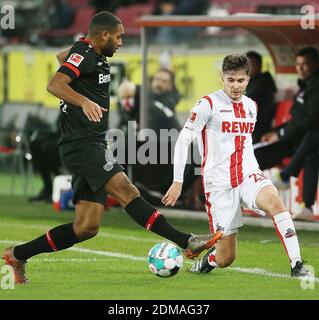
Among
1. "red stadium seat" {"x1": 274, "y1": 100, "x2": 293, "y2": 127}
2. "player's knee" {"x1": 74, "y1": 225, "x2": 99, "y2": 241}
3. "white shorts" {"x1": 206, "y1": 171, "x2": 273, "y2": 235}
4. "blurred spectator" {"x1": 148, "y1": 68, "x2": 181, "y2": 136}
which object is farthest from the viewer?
"blurred spectator" {"x1": 148, "y1": 68, "x2": 181, "y2": 136}

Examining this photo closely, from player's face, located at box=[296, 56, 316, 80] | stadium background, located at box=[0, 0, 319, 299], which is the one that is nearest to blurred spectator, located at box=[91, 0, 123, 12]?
stadium background, located at box=[0, 0, 319, 299]

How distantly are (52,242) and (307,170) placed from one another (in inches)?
215

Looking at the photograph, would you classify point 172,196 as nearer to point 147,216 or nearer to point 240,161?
point 147,216

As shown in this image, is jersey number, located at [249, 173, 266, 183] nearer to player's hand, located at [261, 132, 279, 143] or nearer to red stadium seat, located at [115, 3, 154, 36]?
player's hand, located at [261, 132, 279, 143]

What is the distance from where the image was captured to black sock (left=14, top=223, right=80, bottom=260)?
9906 mm

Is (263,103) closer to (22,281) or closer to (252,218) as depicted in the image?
(252,218)

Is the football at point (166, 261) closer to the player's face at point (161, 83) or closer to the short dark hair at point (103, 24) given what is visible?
the short dark hair at point (103, 24)

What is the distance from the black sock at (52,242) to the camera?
9906mm

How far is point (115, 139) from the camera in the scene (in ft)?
52.7

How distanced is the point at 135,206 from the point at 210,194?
702 mm

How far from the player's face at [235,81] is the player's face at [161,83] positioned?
6576mm

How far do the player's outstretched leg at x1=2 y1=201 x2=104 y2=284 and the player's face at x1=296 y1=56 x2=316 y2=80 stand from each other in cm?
563

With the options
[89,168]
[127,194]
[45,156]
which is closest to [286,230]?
[127,194]
